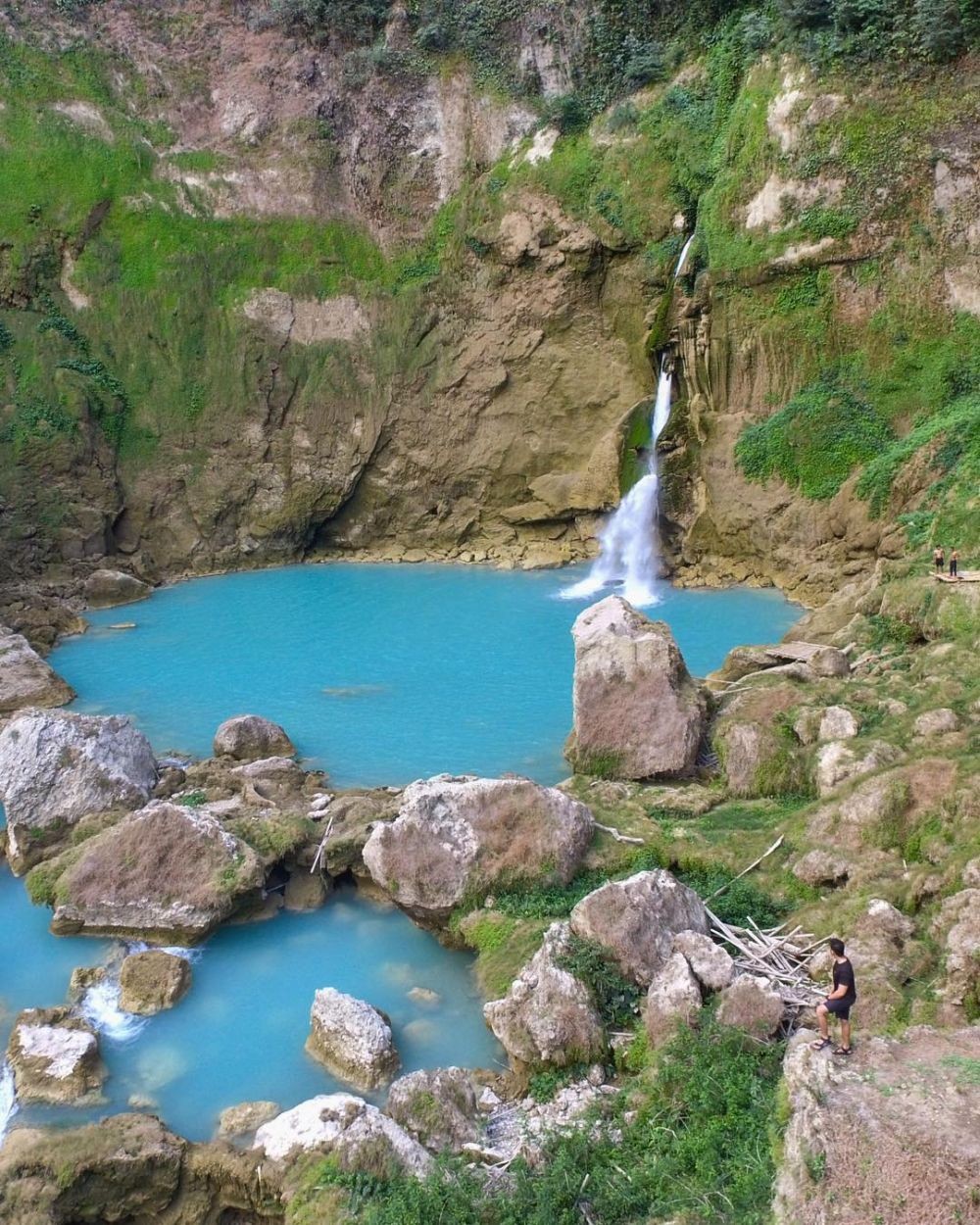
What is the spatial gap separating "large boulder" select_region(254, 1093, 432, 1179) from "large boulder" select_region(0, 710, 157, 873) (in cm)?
754

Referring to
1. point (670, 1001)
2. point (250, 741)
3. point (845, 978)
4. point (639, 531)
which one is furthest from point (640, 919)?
point (639, 531)

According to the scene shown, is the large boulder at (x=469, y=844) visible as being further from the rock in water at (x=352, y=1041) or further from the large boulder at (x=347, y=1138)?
the large boulder at (x=347, y=1138)

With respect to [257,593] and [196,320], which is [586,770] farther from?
[196,320]

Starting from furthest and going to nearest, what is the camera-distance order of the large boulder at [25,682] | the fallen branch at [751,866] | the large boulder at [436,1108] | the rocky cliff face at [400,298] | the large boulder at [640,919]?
the rocky cliff face at [400,298]
the large boulder at [25,682]
the fallen branch at [751,866]
the large boulder at [640,919]
the large boulder at [436,1108]

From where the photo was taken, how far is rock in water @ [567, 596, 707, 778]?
15.9 meters

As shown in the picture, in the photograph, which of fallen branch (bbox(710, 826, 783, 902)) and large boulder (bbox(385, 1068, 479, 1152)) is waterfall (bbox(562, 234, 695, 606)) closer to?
fallen branch (bbox(710, 826, 783, 902))

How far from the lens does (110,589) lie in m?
32.7

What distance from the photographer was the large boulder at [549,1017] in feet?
33.3

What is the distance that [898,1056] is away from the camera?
24.1 feet

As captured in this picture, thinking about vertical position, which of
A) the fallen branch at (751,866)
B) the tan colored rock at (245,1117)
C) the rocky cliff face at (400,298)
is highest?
the rocky cliff face at (400,298)

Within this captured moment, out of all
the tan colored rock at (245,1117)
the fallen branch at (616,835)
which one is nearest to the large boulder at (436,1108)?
the tan colored rock at (245,1117)

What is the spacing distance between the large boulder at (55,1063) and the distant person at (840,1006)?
7385mm

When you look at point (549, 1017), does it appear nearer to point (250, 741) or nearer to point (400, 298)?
point (250, 741)

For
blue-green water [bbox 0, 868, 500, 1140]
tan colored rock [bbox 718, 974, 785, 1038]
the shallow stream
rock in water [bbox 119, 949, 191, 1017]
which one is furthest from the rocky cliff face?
rock in water [bbox 119, 949, 191, 1017]
